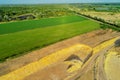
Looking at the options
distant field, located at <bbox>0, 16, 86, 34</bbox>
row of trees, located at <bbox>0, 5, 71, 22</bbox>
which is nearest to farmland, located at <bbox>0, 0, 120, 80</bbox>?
distant field, located at <bbox>0, 16, 86, 34</bbox>

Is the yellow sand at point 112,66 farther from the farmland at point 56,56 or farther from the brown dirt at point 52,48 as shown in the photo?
the brown dirt at point 52,48

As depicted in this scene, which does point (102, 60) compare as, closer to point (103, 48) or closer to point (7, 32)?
point (103, 48)

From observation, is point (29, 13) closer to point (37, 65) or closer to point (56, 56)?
point (56, 56)

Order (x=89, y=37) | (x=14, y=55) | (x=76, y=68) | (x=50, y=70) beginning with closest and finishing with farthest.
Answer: (x=50, y=70) < (x=76, y=68) < (x=14, y=55) < (x=89, y=37)

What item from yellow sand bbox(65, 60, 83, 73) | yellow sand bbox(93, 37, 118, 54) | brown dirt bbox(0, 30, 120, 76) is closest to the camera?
yellow sand bbox(65, 60, 83, 73)

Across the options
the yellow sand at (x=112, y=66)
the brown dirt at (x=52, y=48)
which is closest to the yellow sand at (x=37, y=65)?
the brown dirt at (x=52, y=48)

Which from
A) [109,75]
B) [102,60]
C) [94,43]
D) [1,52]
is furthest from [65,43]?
[109,75]

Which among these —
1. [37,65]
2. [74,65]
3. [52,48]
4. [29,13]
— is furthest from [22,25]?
[29,13]

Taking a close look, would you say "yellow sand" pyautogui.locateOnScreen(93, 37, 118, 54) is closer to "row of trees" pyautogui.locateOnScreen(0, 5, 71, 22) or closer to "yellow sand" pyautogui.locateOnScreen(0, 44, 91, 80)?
"yellow sand" pyautogui.locateOnScreen(0, 44, 91, 80)

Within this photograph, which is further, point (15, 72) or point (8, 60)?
point (8, 60)
